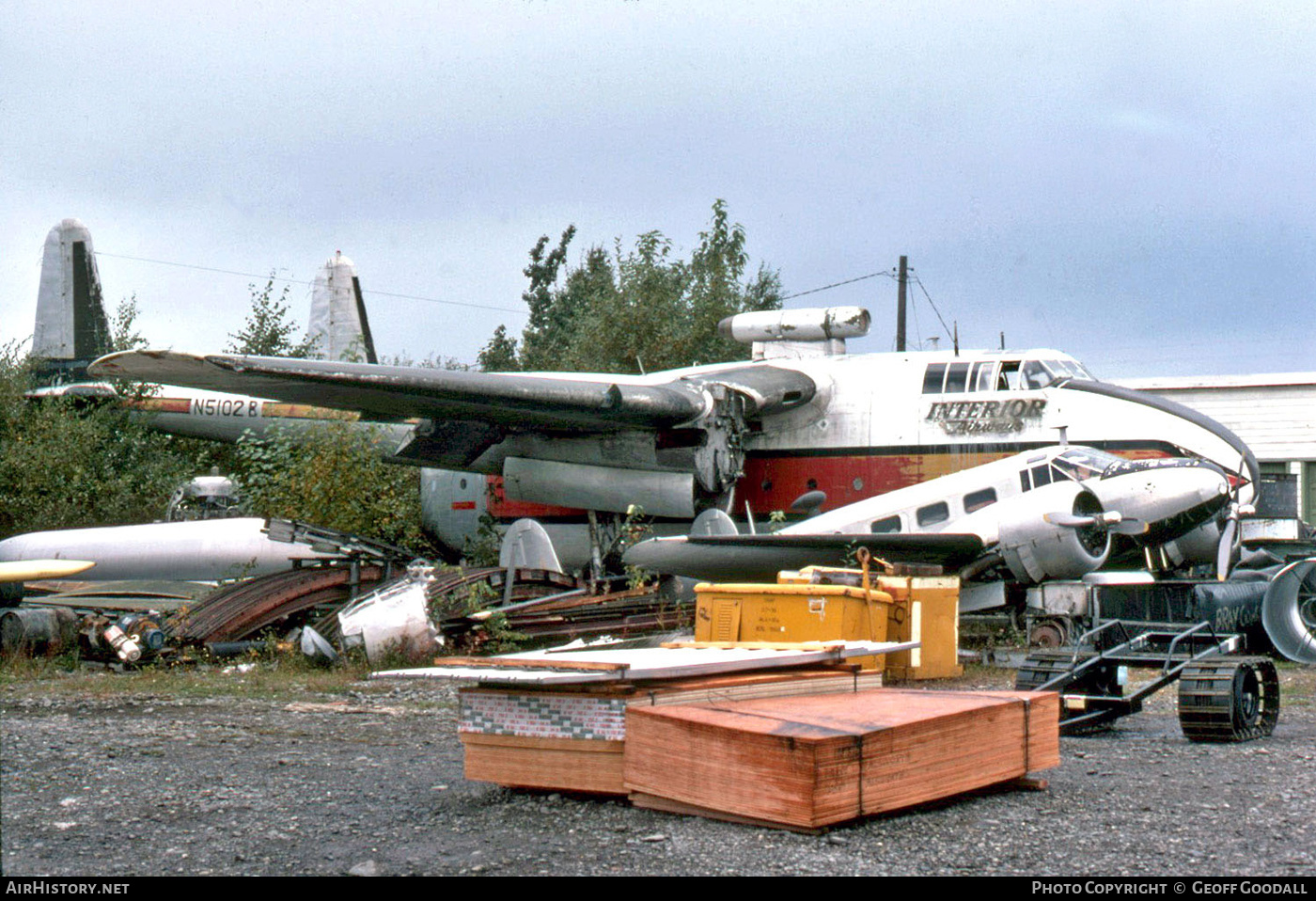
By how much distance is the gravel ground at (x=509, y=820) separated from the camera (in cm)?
466

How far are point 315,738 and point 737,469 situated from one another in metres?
10.8

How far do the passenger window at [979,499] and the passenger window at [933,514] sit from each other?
0.21m

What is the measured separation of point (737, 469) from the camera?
18.1 m

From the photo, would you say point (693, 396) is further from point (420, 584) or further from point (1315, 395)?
point (1315, 395)

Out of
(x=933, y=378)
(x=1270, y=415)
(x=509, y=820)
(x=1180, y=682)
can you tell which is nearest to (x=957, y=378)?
(x=933, y=378)

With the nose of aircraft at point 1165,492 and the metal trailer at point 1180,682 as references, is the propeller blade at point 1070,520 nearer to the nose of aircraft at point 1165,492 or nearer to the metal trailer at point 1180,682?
the nose of aircraft at point 1165,492

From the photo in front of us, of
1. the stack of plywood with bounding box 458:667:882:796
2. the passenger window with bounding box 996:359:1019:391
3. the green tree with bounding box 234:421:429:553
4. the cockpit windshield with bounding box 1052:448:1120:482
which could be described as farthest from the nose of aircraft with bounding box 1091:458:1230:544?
the green tree with bounding box 234:421:429:553

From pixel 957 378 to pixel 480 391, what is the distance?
6103mm

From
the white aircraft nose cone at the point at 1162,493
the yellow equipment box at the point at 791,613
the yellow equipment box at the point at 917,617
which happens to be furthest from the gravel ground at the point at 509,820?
the white aircraft nose cone at the point at 1162,493

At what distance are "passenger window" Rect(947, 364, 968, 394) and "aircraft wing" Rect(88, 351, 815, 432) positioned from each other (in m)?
1.95

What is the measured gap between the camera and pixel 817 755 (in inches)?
195

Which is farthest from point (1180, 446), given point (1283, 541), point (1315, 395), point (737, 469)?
point (1315, 395)

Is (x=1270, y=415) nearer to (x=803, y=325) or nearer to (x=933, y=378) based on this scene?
(x=803, y=325)

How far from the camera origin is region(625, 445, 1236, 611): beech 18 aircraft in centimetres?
1329
